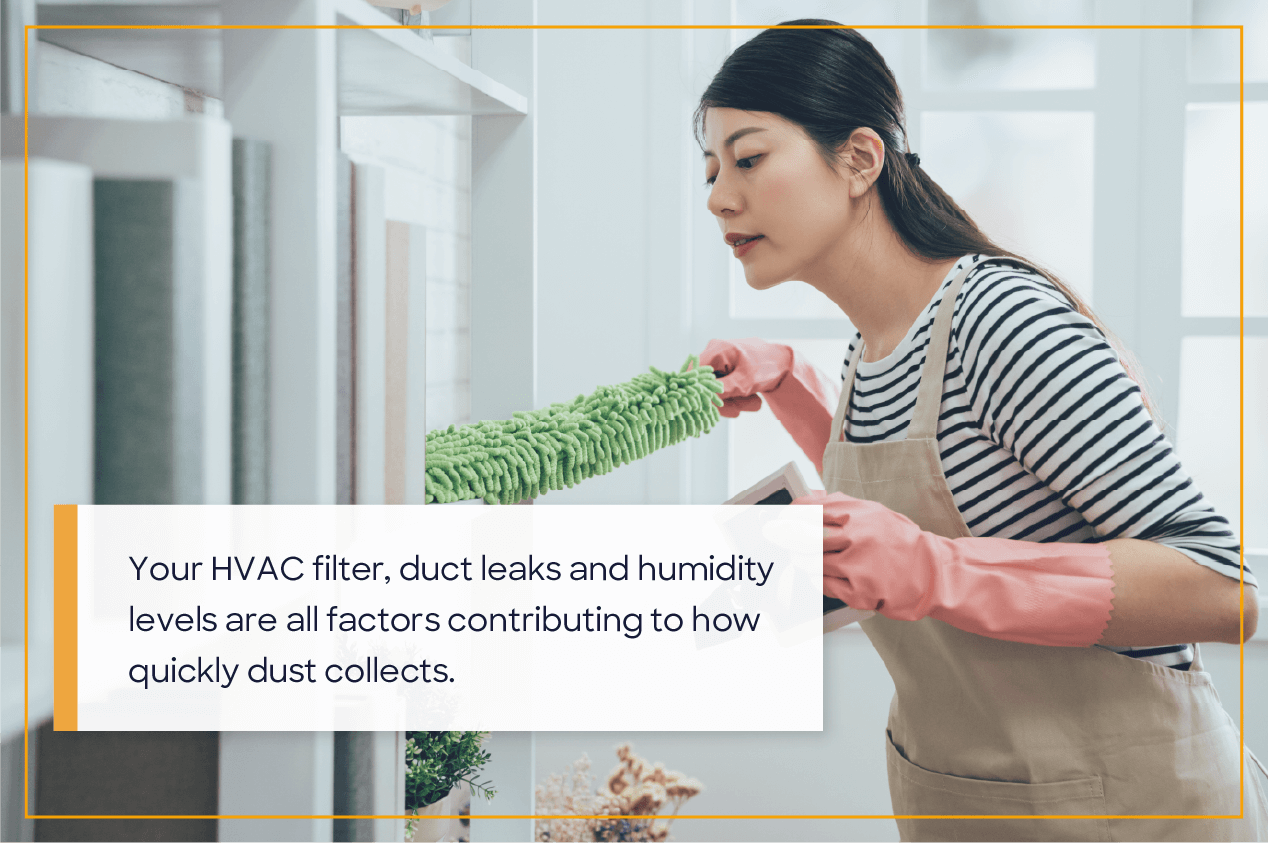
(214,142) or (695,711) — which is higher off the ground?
(214,142)

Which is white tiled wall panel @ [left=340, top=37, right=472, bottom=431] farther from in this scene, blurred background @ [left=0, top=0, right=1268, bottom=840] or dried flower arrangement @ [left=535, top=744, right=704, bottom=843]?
dried flower arrangement @ [left=535, top=744, right=704, bottom=843]

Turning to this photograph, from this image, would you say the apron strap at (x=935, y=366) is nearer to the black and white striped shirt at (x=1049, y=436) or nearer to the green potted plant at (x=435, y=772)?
the black and white striped shirt at (x=1049, y=436)

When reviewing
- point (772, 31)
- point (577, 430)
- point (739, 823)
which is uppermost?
point (772, 31)

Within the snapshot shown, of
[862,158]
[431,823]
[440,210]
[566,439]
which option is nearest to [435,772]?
[431,823]

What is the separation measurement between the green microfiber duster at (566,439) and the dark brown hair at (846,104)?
0.27 m

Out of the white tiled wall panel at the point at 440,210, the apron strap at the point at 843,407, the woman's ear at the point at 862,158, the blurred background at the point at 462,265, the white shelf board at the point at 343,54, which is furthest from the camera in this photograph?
the white tiled wall panel at the point at 440,210

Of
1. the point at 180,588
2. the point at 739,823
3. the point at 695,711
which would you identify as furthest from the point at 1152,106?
the point at 180,588

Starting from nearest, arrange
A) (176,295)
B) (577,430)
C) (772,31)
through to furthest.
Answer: (176,295)
(577,430)
(772,31)

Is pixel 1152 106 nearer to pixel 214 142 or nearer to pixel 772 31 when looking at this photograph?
pixel 772 31

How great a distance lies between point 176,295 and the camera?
1.05 ft

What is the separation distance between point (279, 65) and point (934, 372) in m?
0.60

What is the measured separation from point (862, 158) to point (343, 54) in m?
0.54

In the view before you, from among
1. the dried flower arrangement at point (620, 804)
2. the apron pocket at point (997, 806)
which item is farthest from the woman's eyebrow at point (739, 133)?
the dried flower arrangement at point (620, 804)

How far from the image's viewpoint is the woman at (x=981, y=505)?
66 cm
